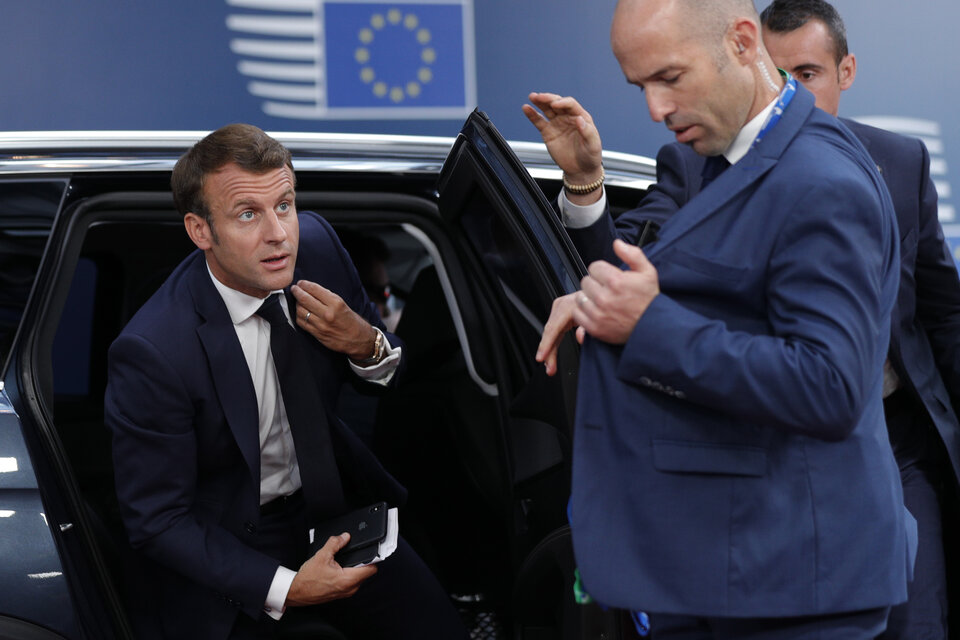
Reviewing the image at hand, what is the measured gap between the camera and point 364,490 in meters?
2.39

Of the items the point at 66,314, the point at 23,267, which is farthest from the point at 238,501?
the point at 66,314

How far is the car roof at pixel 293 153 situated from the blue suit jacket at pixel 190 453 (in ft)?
0.91

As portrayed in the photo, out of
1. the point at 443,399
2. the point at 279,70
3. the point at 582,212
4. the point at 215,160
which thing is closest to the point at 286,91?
the point at 279,70

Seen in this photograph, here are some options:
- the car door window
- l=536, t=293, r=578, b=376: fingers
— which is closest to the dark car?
the car door window

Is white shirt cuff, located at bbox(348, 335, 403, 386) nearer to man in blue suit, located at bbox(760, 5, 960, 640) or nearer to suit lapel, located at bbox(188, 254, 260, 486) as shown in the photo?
suit lapel, located at bbox(188, 254, 260, 486)

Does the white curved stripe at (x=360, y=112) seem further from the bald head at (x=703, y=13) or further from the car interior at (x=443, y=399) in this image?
the bald head at (x=703, y=13)

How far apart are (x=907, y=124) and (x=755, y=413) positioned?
471 cm

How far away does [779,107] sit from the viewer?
4.45ft

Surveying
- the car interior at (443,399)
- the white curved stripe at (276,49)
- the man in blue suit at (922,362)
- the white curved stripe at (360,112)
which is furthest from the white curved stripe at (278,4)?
the man in blue suit at (922,362)

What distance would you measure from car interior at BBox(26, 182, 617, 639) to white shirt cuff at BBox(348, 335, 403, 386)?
0.23 metres

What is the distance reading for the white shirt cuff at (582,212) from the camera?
1.96 m

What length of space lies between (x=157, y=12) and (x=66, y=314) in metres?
1.50

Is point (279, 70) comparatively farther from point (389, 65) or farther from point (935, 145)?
point (935, 145)

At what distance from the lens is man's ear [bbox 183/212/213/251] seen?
218 centimetres
